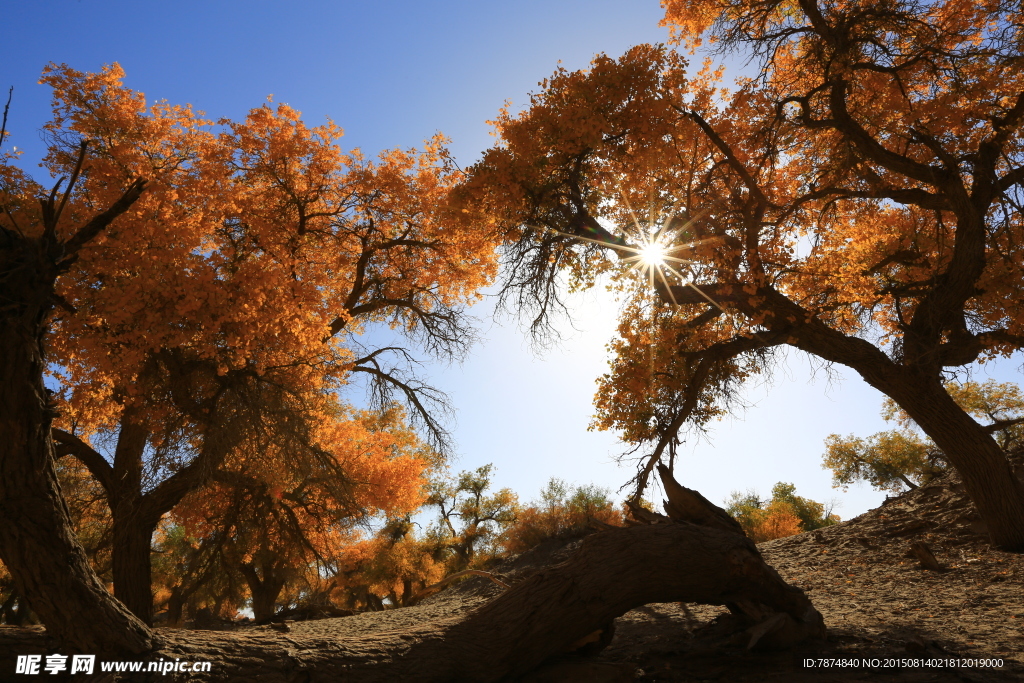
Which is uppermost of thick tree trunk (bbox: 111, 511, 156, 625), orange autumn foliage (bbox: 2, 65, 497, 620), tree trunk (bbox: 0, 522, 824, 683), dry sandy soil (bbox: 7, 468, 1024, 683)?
orange autumn foliage (bbox: 2, 65, 497, 620)

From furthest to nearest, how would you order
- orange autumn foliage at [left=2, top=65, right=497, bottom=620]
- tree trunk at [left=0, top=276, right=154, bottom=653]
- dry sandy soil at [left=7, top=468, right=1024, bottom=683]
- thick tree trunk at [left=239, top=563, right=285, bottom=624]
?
1. thick tree trunk at [left=239, top=563, right=285, bottom=624]
2. orange autumn foliage at [left=2, top=65, right=497, bottom=620]
3. dry sandy soil at [left=7, top=468, right=1024, bottom=683]
4. tree trunk at [left=0, top=276, right=154, bottom=653]

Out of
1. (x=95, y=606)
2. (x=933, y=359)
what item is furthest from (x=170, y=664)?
(x=933, y=359)

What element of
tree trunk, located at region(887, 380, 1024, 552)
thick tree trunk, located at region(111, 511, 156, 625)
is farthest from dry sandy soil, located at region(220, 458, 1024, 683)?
thick tree trunk, located at region(111, 511, 156, 625)

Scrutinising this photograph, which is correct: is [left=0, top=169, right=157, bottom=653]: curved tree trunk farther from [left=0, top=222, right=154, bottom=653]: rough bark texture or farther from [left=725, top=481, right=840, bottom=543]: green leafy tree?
[left=725, top=481, right=840, bottom=543]: green leafy tree

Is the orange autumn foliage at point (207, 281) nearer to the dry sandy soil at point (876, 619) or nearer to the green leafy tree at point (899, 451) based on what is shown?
the dry sandy soil at point (876, 619)

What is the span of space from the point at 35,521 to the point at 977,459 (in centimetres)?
1145

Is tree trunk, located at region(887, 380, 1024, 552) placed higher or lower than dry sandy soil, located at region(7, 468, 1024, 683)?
higher

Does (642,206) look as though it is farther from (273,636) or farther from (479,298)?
(273,636)

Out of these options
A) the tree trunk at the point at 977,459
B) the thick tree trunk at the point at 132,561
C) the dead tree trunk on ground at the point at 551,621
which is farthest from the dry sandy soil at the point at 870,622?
the thick tree trunk at the point at 132,561

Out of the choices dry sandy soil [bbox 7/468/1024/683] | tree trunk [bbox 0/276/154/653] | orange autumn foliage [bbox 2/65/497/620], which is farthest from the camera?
orange autumn foliage [bbox 2/65/497/620]

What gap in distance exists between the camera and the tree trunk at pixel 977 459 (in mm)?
8484

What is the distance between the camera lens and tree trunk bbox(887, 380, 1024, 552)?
848cm

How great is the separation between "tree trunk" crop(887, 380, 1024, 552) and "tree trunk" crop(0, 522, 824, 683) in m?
5.09

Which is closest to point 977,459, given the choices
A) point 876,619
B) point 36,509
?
→ point 876,619
